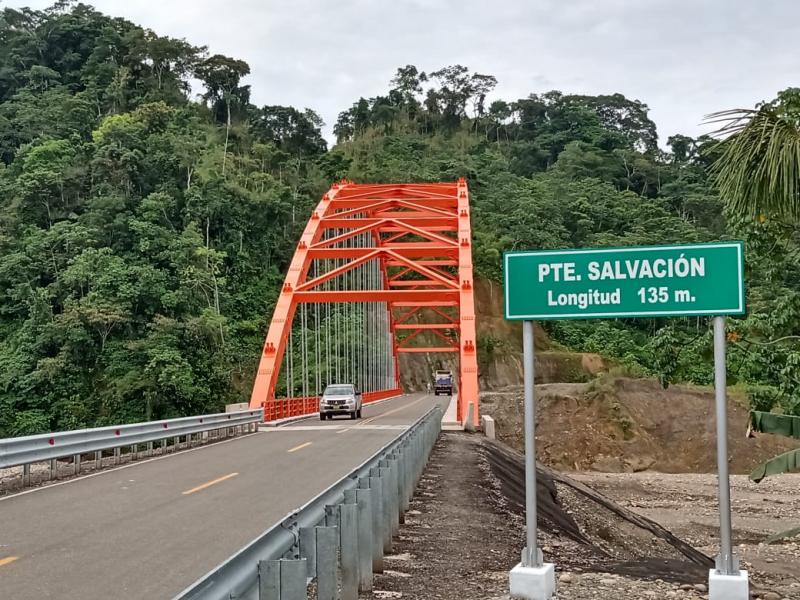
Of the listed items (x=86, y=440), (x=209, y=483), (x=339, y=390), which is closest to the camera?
(x=209, y=483)

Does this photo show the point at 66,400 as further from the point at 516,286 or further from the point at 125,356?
the point at 516,286

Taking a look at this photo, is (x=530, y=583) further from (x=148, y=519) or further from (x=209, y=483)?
→ (x=209, y=483)

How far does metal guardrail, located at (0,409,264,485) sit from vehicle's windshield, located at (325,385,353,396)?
10.6 meters

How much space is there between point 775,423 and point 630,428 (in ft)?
132

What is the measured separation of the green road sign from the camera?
693 centimetres

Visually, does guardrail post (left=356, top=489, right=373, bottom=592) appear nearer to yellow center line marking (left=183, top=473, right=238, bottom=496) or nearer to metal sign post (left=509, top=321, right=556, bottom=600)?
metal sign post (left=509, top=321, right=556, bottom=600)

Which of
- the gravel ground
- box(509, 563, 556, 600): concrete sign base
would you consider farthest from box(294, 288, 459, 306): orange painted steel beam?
box(509, 563, 556, 600): concrete sign base

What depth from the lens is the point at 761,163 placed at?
482cm

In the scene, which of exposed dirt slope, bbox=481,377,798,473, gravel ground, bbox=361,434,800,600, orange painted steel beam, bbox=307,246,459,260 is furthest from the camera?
exposed dirt slope, bbox=481,377,798,473

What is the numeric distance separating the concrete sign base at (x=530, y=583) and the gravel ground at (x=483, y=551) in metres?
0.41

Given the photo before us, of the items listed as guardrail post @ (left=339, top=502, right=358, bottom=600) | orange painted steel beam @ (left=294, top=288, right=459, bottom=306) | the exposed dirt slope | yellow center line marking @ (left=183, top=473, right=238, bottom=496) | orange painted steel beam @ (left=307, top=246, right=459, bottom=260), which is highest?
orange painted steel beam @ (left=307, top=246, right=459, bottom=260)

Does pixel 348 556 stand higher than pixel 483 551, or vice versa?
pixel 348 556

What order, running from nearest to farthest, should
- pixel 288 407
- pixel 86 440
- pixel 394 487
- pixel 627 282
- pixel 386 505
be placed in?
pixel 627 282, pixel 386 505, pixel 394 487, pixel 86 440, pixel 288 407

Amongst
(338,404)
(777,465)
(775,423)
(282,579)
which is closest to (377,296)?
(338,404)
